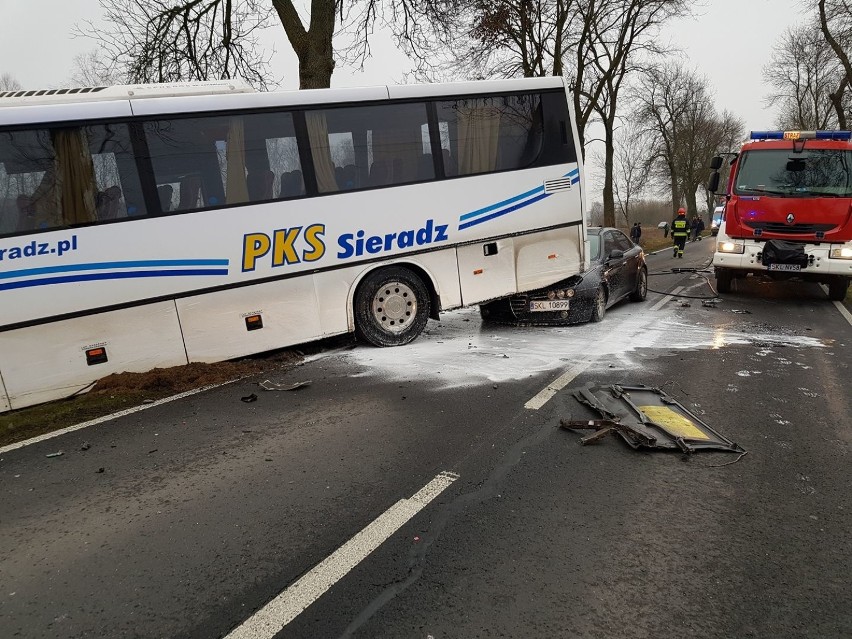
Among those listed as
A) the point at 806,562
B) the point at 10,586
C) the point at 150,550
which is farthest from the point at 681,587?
the point at 10,586

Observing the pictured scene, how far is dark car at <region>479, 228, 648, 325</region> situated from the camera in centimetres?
868

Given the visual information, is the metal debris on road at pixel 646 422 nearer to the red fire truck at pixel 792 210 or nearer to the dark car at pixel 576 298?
the dark car at pixel 576 298

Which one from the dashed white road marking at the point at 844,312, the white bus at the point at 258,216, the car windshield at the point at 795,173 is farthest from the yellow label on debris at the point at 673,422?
the car windshield at the point at 795,173

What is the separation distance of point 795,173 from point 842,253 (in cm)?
176

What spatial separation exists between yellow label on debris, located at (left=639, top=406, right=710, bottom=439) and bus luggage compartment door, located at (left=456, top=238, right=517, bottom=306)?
348 centimetres

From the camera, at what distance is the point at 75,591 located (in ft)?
9.11

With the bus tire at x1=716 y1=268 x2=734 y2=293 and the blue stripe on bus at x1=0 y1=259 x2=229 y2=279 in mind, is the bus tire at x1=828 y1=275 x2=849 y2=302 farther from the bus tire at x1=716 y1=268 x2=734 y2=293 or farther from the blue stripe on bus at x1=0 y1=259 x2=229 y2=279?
the blue stripe on bus at x1=0 y1=259 x2=229 y2=279

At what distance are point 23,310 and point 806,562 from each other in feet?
22.1

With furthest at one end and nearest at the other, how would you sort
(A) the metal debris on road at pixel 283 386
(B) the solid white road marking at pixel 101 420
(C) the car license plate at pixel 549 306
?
(C) the car license plate at pixel 549 306, (A) the metal debris on road at pixel 283 386, (B) the solid white road marking at pixel 101 420

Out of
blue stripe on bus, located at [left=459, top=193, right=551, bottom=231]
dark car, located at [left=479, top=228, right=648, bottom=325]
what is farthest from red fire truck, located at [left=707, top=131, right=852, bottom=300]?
blue stripe on bus, located at [left=459, top=193, right=551, bottom=231]

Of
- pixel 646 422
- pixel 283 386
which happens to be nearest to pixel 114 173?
pixel 283 386

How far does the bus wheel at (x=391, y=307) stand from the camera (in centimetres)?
739

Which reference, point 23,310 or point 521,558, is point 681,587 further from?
point 23,310

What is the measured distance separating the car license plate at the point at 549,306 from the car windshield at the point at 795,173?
17.0ft
